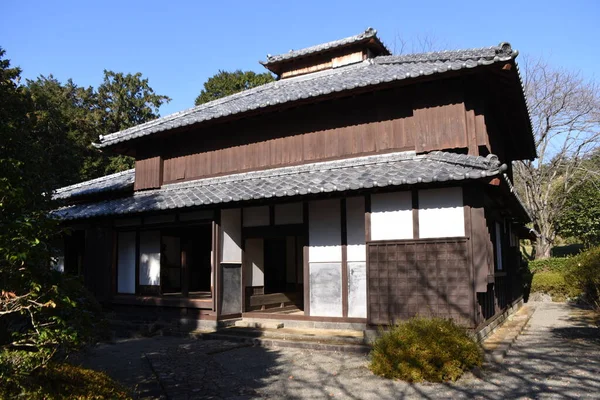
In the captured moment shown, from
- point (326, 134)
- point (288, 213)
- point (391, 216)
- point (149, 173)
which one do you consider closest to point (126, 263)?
point (149, 173)

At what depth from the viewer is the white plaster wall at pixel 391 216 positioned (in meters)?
10.0

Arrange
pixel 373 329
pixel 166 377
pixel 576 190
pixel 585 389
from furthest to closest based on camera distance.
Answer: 1. pixel 576 190
2. pixel 373 329
3. pixel 166 377
4. pixel 585 389

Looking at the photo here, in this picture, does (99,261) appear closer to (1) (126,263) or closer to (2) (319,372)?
(1) (126,263)

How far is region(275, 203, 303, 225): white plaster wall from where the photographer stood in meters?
12.1

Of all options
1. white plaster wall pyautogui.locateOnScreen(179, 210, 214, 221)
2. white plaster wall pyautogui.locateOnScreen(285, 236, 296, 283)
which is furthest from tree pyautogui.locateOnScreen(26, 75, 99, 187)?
white plaster wall pyautogui.locateOnScreen(285, 236, 296, 283)

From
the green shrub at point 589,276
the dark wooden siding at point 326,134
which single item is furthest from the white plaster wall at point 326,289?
the green shrub at point 589,276

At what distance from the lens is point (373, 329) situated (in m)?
9.91

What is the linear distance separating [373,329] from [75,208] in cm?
1207

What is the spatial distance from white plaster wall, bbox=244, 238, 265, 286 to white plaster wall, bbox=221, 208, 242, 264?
0.95ft

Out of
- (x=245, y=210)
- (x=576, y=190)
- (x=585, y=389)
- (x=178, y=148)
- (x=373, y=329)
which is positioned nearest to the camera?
(x=585, y=389)

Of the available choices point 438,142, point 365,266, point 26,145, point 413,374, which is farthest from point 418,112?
point 26,145

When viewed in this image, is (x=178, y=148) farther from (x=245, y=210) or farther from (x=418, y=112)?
(x=418, y=112)

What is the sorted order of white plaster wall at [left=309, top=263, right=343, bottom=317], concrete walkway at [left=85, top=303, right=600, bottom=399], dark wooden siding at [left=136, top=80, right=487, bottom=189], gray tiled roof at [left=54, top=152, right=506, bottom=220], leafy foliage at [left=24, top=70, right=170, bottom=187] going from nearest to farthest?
concrete walkway at [left=85, top=303, right=600, bottom=399] < gray tiled roof at [left=54, top=152, right=506, bottom=220] < dark wooden siding at [left=136, top=80, right=487, bottom=189] < white plaster wall at [left=309, top=263, right=343, bottom=317] < leafy foliage at [left=24, top=70, right=170, bottom=187]

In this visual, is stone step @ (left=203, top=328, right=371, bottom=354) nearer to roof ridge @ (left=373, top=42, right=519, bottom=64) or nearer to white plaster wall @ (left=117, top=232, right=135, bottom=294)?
white plaster wall @ (left=117, top=232, right=135, bottom=294)
